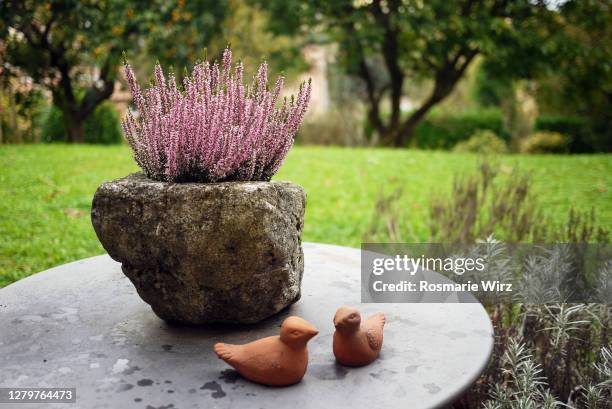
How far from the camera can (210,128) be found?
1.85m

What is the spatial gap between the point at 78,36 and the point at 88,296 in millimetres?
4688

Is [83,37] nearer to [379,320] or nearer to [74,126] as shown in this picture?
[74,126]

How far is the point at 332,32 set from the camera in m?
10.7

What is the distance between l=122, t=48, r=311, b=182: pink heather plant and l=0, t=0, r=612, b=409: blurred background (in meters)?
0.14

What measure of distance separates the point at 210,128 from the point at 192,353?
803 mm

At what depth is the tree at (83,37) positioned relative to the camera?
14.8 ft

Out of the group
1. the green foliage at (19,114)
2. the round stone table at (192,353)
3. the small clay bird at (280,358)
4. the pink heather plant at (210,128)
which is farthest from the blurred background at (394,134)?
the small clay bird at (280,358)

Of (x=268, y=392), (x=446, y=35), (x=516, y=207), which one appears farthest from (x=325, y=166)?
(x=268, y=392)

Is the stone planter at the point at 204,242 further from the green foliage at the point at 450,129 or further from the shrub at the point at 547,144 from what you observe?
the green foliage at the point at 450,129

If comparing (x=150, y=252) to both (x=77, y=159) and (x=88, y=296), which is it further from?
(x=77, y=159)

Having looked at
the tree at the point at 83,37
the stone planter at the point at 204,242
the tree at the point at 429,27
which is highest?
the tree at the point at 429,27

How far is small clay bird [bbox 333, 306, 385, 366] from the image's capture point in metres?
1.61

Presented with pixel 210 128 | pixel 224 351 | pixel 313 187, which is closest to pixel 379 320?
pixel 224 351

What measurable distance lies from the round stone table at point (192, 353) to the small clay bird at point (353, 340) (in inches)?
1.5
